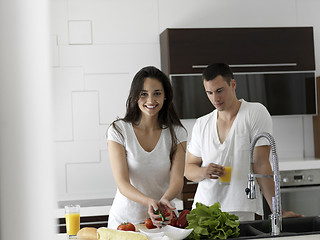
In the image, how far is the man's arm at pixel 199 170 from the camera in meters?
1.53

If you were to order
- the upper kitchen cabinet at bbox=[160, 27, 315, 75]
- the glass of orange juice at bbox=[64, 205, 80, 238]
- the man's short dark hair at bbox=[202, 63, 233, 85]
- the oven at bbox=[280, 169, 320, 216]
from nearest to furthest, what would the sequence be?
the glass of orange juice at bbox=[64, 205, 80, 238]
the man's short dark hair at bbox=[202, 63, 233, 85]
the oven at bbox=[280, 169, 320, 216]
the upper kitchen cabinet at bbox=[160, 27, 315, 75]

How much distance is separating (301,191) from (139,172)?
144 centimetres

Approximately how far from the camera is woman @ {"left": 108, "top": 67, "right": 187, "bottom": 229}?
1.46 m

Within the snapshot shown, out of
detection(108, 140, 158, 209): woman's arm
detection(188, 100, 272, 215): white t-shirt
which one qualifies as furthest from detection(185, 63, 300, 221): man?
detection(108, 140, 158, 209): woman's arm

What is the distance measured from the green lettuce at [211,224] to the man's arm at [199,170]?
10.7 inches

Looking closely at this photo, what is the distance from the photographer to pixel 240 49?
9.21ft

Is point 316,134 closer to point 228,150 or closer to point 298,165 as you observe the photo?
point 298,165

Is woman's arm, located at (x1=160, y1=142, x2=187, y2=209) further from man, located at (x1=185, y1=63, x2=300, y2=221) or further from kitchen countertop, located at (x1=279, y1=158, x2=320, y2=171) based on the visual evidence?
kitchen countertop, located at (x1=279, y1=158, x2=320, y2=171)

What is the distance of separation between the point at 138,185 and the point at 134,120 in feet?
0.73

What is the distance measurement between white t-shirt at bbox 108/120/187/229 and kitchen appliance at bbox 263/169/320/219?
129cm

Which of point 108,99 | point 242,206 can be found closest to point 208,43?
point 108,99

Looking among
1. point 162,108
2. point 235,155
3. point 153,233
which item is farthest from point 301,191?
point 153,233

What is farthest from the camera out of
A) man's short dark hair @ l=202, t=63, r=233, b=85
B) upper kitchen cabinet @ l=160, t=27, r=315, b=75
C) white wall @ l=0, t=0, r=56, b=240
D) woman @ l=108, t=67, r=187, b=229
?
upper kitchen cabinet @ l=160, t=27, r=315, b=75

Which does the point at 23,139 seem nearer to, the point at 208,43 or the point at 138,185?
the point at 138,185
